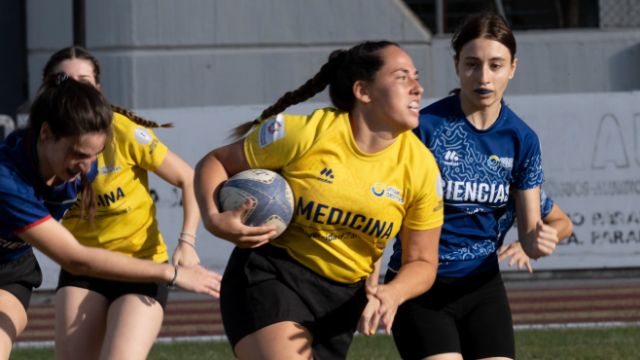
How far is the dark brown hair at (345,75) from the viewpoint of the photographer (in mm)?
2979

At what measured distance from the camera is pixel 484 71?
3277mm

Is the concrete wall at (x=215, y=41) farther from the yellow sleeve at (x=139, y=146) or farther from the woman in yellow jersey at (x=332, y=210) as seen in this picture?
the woman in yellow jersey at (x=332, y=210)

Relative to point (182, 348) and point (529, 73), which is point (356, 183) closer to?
point (182, 348)

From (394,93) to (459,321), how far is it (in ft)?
3.94

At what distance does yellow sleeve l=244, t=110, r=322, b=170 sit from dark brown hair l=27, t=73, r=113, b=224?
2.04ft

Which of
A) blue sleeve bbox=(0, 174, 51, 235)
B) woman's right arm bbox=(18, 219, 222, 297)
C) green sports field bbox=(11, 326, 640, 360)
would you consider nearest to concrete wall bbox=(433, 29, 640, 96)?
green sports field bbox=(11, 326, 640, 360)

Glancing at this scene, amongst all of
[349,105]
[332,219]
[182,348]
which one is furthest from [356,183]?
[182,348]

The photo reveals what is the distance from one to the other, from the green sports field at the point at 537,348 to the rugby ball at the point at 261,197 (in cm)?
334

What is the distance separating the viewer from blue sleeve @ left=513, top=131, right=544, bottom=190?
3301mm

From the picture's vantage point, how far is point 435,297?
3.28 metres

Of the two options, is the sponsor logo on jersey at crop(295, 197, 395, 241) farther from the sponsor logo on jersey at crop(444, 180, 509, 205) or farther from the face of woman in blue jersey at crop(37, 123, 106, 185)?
the face of woman in blue jersey at crop(37, 123, 106, 185)

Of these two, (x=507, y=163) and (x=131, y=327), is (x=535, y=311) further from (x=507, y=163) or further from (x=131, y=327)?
(x=131, y=327)

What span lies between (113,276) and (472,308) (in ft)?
5.54

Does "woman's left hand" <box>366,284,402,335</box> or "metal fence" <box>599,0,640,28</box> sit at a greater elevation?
"metal fence" <box>599,0,640,28</box>
